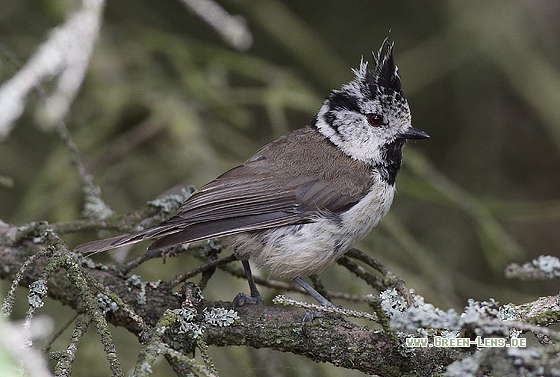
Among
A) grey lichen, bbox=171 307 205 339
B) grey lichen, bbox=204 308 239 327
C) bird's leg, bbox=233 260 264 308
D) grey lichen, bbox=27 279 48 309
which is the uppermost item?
bird's leg, bbox=233 260 264 308

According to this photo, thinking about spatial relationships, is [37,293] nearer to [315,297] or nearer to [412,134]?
[315,297]

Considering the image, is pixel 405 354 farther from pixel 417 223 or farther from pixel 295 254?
pixel 417 223

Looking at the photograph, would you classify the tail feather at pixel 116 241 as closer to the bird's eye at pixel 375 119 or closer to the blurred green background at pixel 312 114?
the blurred green background at pixel 312 114

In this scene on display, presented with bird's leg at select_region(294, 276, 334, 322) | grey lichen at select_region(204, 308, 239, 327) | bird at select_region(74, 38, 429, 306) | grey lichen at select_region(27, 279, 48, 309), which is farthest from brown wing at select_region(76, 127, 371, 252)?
grey lichen at select_region(27, 279, 48, 309)

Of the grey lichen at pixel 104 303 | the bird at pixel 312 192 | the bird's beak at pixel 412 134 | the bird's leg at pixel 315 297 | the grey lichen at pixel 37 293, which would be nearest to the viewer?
the grey lichen at pixel 37 293

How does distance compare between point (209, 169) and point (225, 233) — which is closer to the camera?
point (225, 233)

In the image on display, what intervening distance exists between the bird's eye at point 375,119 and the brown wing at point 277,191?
254 mm

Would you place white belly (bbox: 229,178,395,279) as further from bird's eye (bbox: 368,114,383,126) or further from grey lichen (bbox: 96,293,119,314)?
grey lichen (bbox: 96,293,119,314)

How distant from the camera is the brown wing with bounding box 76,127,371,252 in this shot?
256cm

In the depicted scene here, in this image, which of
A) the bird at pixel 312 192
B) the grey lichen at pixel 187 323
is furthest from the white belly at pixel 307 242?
the grey lichen at pixel 187 323

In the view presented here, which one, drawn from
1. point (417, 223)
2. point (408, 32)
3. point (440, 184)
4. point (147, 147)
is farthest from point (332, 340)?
point (408, 32)

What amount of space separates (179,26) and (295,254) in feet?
11.3

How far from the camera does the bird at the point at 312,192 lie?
255 cm

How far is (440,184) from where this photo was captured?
3.21 metres
